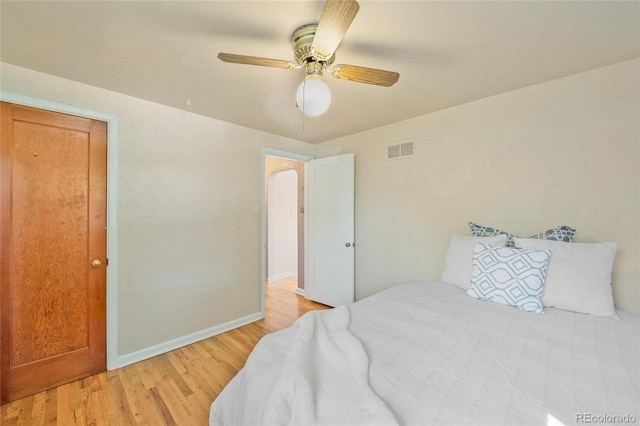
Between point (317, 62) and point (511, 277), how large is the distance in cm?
178

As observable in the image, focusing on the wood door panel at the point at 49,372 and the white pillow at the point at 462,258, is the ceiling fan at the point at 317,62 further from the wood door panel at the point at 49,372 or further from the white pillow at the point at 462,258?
the wood door panel at the point at 49,372

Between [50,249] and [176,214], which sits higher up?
[176,214]

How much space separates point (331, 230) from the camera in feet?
11.0

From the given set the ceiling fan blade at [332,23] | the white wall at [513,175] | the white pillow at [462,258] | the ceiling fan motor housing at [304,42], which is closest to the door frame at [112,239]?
the ceiling fan motor housing at [304,42]

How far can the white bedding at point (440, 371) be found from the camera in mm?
723

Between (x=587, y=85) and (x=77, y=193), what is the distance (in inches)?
155

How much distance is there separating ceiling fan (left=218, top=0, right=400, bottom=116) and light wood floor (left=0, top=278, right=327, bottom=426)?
6.72ft

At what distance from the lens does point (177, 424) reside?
152 cm

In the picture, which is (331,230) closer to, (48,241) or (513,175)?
(513,175)

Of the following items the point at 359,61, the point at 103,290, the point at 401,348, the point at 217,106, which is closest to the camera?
the point at 401,348

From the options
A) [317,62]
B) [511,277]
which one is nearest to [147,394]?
[317,62]

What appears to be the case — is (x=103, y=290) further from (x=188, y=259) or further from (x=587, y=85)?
(x=587, y=85)

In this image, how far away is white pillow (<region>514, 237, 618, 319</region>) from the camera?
4.75 ft

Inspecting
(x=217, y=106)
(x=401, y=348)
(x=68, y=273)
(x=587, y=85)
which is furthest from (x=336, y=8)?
(x=68, y=273)
